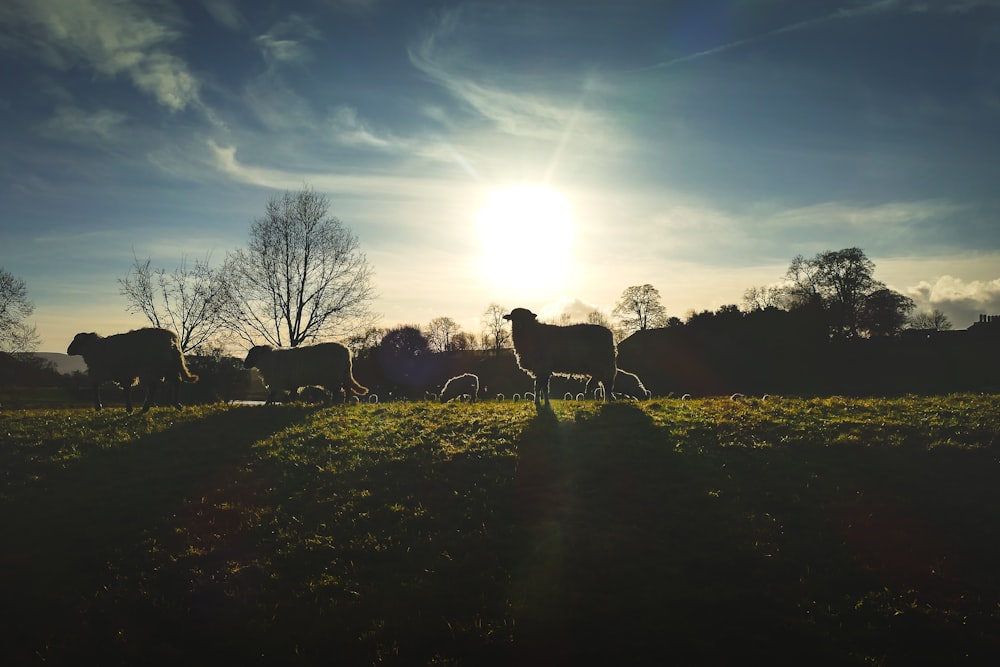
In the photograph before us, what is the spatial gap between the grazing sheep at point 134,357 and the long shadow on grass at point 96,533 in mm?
5903

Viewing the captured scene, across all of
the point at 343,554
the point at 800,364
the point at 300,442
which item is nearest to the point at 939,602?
the point at 343,554

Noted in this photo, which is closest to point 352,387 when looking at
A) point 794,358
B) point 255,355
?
point 255,355

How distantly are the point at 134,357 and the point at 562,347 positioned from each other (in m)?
15.8

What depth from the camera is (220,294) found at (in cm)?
3728

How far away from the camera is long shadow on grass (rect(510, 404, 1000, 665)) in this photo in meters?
6.53

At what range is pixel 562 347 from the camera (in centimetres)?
1914

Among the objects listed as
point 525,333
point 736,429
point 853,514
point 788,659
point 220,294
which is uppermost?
point 220,294

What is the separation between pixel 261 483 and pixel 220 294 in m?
29.7

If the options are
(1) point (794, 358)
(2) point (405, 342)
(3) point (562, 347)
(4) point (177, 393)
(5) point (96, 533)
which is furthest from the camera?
(2) point (405, 342)

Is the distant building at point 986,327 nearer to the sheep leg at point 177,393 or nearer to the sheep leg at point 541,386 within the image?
the sheep leg at point 541,386

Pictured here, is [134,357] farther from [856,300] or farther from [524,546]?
[856,300]

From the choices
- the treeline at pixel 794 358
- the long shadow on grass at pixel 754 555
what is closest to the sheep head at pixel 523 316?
the long shadow on grass at pixel 754 555

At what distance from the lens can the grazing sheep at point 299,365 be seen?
22.0 meters

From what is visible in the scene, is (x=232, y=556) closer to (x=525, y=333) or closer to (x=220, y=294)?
(x=525, y=333)
